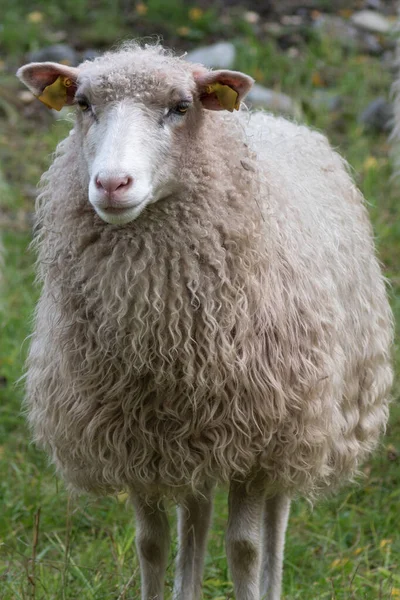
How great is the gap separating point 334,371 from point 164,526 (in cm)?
72

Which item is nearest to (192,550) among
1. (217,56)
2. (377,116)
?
(377,116)

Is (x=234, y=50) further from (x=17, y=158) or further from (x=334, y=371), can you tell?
(x=334, y=371)

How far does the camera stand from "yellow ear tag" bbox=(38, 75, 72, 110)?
304 cm

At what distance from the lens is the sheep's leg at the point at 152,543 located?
11.0 ft

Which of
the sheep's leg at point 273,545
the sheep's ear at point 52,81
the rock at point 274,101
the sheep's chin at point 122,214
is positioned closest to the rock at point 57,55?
the rock at point 274,101

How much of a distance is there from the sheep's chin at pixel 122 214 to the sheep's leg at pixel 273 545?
1468mm

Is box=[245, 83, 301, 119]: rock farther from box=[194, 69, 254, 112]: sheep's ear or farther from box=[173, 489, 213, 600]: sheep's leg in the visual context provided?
box=[194, 69, 254, 112]: sheep's ear

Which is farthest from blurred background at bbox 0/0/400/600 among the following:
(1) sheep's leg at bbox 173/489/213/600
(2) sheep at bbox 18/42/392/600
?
(2) sheep at bbox 18/42/392/600

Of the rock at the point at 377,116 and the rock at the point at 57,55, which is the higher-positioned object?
the rock at the point at 57,55

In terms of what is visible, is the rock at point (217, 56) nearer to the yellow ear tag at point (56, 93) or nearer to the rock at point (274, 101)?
the rock at point (274, 101)

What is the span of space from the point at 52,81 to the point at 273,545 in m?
1.78

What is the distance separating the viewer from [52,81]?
121 inches

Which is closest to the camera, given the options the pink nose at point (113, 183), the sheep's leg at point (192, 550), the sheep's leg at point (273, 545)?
the pink nose at point (113, 183)

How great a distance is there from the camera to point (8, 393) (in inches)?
205
